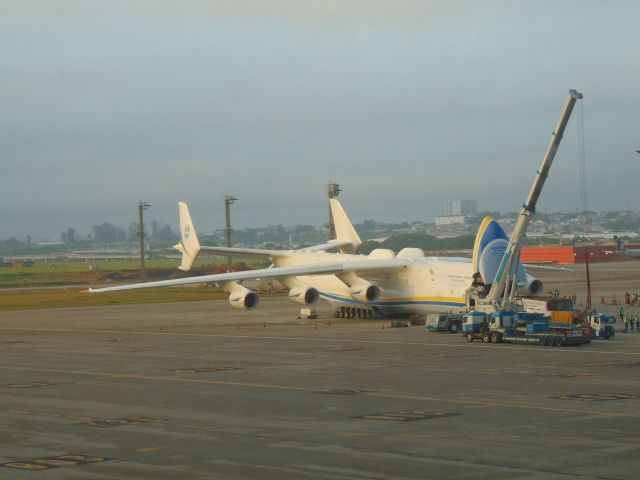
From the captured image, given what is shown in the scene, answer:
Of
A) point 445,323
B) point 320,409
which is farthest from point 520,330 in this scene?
point 320,409

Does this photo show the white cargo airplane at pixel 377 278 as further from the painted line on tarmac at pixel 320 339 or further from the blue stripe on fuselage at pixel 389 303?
the painted line on tarmac at pixel 320 339

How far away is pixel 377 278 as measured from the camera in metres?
62.4

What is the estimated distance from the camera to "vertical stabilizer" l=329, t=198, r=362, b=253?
2867 inches

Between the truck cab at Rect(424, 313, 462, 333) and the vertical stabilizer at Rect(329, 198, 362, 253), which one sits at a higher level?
the vertical stabilizer at Rect(329, 198, 362, 253)

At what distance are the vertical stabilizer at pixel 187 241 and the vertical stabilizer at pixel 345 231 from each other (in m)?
10.2

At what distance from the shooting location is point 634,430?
22.7 metres

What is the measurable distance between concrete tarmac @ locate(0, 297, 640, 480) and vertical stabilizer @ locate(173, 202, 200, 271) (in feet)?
60.1

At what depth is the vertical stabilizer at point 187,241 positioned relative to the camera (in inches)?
2739

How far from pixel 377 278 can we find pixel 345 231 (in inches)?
446

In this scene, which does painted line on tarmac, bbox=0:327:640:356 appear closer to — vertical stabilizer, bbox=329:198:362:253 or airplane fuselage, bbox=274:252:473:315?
airplane fuselage, bbox=274:252:473:315

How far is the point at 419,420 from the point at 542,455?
519 centimetres

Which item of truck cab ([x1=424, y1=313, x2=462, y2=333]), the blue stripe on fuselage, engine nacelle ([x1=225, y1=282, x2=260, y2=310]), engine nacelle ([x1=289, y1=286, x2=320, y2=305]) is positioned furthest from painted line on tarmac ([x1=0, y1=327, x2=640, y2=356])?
the blue stripe on fuselage

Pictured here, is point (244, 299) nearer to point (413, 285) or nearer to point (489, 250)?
point (413, 285)

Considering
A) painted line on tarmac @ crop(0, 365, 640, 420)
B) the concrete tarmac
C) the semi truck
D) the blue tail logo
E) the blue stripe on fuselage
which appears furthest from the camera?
the blue stripe on fuselage
